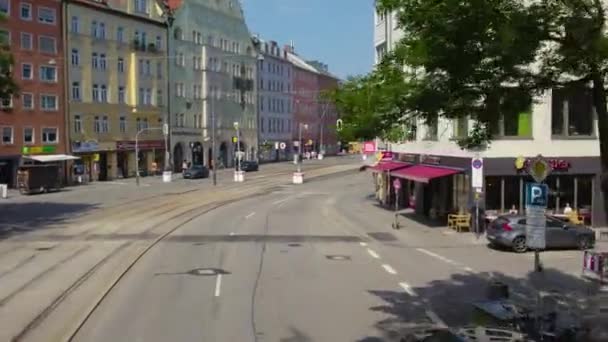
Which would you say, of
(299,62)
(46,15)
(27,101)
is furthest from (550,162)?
(299,62)

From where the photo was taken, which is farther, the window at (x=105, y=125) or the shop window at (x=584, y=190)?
the window at (x=105, y=125)

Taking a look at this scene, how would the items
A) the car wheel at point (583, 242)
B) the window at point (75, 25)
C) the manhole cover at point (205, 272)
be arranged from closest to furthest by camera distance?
the manhole cover at point (205, 272) < the car wheel at point (583, 242) < the window at point (75, 25)

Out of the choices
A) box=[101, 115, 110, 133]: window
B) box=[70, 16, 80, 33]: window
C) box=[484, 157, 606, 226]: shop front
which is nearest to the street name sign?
box=[484, 157, 606, 226]: shop front

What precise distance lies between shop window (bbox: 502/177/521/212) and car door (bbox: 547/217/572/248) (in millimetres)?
6906

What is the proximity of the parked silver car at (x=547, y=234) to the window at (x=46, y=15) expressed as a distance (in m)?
50.7

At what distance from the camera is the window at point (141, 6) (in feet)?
269

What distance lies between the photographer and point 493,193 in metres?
34.9

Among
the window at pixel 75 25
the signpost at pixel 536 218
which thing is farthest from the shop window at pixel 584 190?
the window at pixel 75 25

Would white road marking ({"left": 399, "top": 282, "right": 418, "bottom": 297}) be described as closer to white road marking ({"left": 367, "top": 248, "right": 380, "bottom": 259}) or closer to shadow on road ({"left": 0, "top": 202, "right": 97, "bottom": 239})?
white road marking ({"left": 367, "top": 248, "right": 380, "bottom": 259})

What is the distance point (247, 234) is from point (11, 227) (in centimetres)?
1105

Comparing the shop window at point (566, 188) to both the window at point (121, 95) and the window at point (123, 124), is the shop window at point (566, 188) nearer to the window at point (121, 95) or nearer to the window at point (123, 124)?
the window at point (123, 124)

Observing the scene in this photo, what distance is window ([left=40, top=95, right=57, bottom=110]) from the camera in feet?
223

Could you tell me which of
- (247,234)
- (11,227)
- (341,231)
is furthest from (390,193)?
(11,227)

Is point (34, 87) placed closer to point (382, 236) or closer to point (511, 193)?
point (382, 236)
